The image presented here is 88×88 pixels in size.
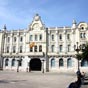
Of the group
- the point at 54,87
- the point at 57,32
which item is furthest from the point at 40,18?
the point at 54,87

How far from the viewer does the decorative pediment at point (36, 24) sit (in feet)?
221

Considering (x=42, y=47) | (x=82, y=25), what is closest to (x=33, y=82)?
(x=42, y=47)

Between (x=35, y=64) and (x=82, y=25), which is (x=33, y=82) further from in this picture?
(x=82, y=25)

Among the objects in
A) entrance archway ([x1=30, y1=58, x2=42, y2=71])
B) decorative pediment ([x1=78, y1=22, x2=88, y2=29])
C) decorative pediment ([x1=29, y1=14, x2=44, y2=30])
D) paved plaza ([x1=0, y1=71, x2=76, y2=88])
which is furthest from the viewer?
decorative pediment ([x1=29, y1=14, x2=44, y2=30])

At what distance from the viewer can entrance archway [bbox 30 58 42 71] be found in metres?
65.8

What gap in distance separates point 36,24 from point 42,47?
842 cm

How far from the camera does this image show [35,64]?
66.7 m

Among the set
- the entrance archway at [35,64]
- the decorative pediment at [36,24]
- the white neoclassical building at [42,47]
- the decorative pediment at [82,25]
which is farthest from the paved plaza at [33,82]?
the decorative pediment at [36,24]

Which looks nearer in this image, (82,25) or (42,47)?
(82,25)

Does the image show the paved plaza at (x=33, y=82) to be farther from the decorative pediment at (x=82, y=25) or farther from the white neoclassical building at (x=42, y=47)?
the decorative pediment at (x=82, y=25)

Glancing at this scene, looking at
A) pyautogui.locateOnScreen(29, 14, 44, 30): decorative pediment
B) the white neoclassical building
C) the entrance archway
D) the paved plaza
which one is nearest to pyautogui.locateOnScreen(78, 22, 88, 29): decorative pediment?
the white neoclassical building

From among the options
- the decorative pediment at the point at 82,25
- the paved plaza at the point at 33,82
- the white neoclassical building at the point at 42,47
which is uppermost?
the decorative pediment at the point at 82,25

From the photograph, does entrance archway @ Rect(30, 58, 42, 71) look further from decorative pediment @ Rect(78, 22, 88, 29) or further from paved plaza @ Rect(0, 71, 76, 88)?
paved plaza @ Rect(0, 71, 76, 88)

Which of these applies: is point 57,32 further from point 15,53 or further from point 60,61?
point 15,53
